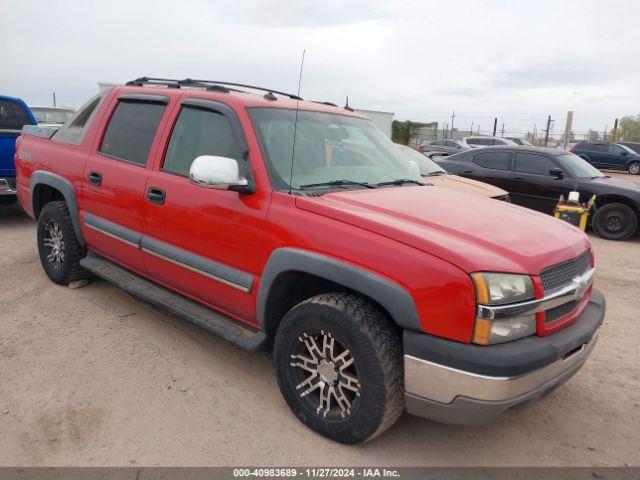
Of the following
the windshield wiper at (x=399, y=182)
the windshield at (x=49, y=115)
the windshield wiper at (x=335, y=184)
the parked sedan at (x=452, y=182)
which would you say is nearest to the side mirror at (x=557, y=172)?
the parked sedan at (x=452, y=182)

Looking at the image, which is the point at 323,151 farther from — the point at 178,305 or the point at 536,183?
the point at 536,183

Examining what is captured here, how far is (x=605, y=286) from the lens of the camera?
18.7 ft

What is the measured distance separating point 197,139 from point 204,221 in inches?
25.3

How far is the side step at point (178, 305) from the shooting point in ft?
10.1

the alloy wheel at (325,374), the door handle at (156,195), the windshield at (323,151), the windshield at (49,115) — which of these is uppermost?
the windshield at (49,115)

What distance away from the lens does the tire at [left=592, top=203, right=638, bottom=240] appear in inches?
330

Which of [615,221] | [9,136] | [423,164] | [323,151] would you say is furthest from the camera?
[615,221]

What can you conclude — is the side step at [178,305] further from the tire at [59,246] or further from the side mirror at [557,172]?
the side mirror at [557,172]

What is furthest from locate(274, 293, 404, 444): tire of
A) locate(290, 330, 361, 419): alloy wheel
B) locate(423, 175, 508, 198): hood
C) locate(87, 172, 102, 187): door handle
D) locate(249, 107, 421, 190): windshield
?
locate(423, 175, 508, 198): hood

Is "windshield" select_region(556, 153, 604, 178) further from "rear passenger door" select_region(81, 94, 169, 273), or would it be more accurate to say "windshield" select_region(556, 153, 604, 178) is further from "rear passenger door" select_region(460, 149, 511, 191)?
"rear passenger door" select_region(81, 94, 169, 273)

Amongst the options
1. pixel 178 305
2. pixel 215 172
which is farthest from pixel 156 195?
pixel 215 172

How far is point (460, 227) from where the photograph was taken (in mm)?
2627

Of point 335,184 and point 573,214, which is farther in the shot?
point 573,214

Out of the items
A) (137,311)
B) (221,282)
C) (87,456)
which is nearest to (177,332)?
(137,311)
